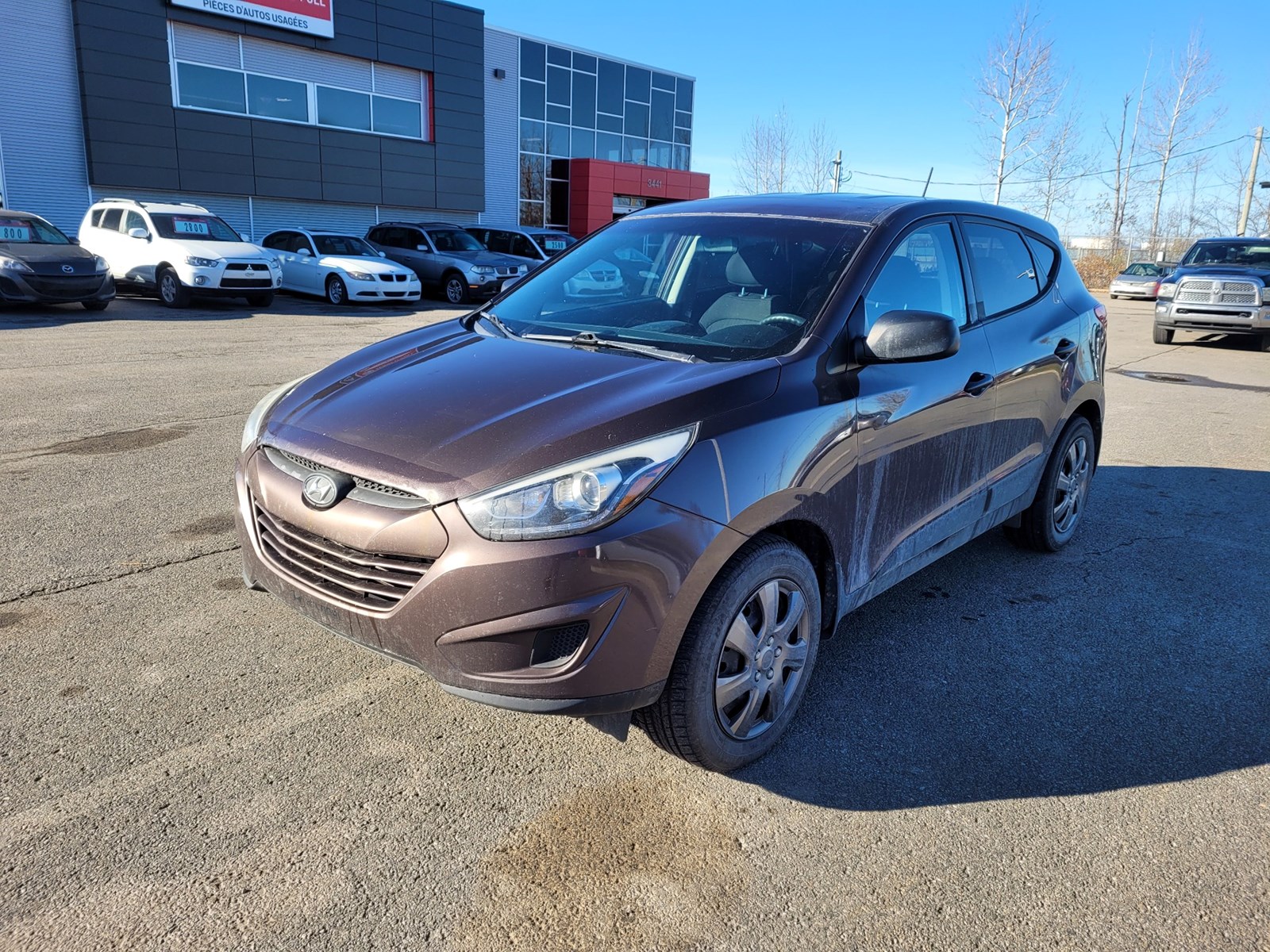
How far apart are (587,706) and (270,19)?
90.6 ft

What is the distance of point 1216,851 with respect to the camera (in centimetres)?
262

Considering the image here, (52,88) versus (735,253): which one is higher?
(52,88)

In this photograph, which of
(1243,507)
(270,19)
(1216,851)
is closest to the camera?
(1216,851)

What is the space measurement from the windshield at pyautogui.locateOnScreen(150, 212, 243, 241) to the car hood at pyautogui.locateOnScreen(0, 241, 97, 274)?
5.60 ft

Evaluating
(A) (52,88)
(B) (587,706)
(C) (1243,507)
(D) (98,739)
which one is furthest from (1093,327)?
(A) (52,88)

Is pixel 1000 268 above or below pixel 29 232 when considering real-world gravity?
below

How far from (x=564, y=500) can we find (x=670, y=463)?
32cm

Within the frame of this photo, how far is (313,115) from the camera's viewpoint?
26.6 m

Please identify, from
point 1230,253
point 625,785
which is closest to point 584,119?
point 1230,253

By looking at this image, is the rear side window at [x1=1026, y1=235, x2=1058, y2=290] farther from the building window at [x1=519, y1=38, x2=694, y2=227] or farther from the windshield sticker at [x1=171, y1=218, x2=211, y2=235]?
the building window at [x1=519, y1=38, x2=694, y2=227]

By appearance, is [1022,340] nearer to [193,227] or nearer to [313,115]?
[193,227]

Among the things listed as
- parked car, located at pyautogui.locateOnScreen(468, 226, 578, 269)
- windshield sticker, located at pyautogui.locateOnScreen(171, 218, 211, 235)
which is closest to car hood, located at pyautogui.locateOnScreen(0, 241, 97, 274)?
windshield sticker, located at pyautogui.locateOnScreen(171, 218, 211, 235)

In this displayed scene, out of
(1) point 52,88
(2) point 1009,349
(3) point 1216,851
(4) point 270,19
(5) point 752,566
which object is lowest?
(3) point 1216,851

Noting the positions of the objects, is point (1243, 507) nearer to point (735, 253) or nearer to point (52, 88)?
point (735, 253)
